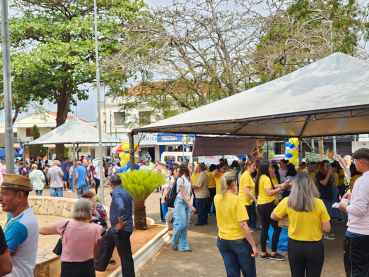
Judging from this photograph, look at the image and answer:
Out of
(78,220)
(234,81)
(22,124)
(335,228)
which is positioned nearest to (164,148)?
(22,124)

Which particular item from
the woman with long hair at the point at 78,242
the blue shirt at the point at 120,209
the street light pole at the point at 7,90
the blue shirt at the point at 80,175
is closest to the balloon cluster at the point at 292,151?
the blue shirt at the point at 80,175

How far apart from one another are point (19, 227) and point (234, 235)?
8.08ft

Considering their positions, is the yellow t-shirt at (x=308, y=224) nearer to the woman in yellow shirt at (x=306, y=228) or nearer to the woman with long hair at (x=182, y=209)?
the woman in yellow shirt at (x=306, y=228)

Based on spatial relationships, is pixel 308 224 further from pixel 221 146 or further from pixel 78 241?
pixel 221 146

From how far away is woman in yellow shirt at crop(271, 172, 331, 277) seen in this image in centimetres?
386

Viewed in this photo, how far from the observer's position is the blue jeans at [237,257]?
4262 mm

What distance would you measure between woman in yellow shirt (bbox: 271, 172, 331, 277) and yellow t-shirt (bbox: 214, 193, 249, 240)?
22.9 inches

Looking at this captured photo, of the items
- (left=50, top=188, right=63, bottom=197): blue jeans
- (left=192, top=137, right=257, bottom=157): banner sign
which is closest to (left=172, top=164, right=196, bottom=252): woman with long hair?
(left=192, top=137, right=257, bottom=157): banner sign

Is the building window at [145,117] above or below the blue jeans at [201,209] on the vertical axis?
above

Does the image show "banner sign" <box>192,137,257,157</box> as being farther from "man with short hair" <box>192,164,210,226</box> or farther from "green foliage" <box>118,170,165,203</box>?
"green foliage" <box>118,170,165,203</box>

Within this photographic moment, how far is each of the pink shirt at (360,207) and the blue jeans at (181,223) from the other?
12.9 ft

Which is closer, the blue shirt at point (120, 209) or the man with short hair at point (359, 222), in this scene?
the man with short hair at point (359, 222)

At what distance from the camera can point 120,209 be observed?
5.34 meters

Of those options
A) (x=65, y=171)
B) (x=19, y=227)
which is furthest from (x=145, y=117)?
(x=19, y=227)
